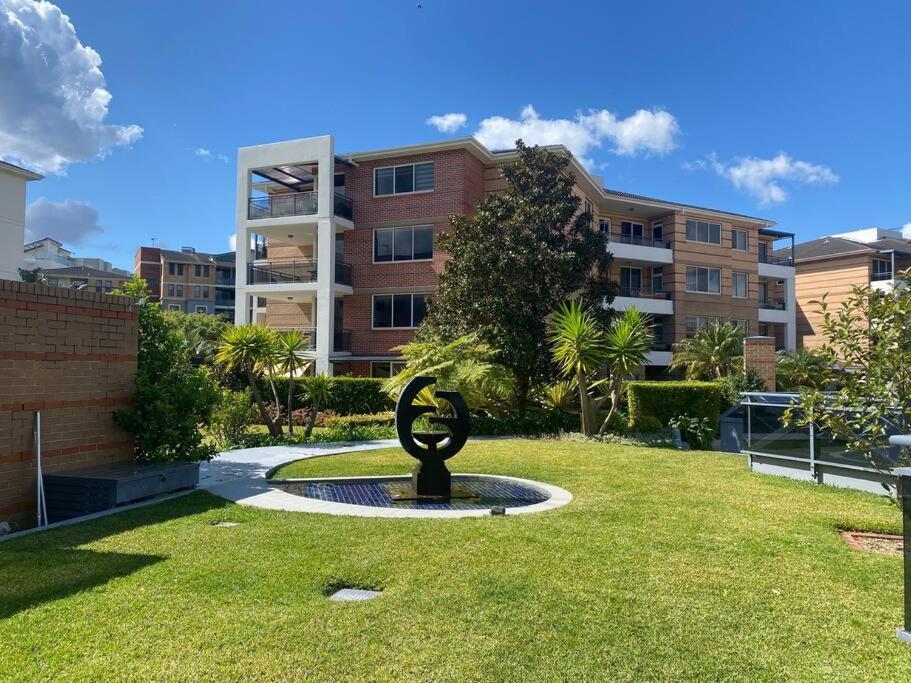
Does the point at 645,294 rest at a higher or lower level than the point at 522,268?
higher

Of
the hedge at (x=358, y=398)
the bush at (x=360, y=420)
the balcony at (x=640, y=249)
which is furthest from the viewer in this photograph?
the balcony at (x=640, y=249)

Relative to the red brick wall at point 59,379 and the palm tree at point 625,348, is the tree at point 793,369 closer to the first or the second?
the palm tree at point 625,348

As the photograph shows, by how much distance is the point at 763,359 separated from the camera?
19469mm

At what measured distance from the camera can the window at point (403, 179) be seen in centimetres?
2623

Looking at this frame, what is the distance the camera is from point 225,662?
3.76m

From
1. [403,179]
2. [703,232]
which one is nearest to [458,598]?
[403,179]

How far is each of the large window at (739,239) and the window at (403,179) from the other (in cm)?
1906

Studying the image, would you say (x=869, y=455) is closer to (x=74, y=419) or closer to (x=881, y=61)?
(x=74, y=419)

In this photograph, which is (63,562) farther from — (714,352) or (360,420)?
(714,352)

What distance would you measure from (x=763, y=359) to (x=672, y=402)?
4.21 metres

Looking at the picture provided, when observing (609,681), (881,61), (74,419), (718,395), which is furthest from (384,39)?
(609,681)

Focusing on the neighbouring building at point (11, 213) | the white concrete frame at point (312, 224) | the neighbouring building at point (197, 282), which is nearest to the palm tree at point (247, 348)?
the white concrete frame at point (312, 224)

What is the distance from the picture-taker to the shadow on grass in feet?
15.8

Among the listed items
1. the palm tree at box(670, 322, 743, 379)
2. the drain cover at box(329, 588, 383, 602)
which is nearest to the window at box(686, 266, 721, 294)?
the palm tree at box(670, 322, 743, 379)
